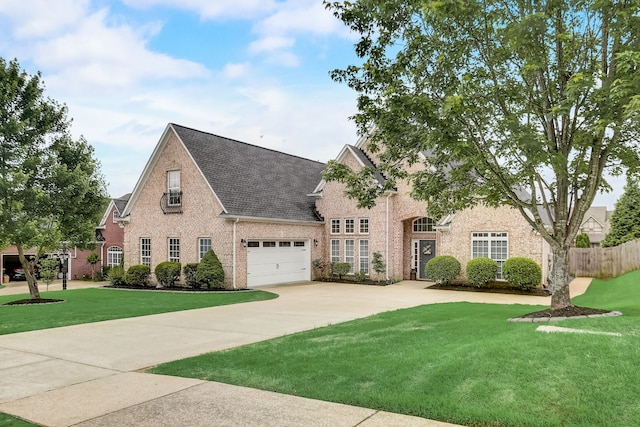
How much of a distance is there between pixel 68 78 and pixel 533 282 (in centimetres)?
1778

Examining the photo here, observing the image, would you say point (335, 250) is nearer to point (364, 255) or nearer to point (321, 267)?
point (321, 267)

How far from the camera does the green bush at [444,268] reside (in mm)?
20947

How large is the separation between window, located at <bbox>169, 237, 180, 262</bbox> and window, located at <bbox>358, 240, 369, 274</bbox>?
345 inches

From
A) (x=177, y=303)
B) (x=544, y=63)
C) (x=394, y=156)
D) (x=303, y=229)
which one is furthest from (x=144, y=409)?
(x=303, y=229)

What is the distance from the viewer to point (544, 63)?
29.9ft

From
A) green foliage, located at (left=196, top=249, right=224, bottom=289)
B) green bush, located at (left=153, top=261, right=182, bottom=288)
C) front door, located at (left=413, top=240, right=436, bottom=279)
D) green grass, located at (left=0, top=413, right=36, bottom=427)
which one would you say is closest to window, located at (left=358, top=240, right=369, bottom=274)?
front door, located at (left=413, top=240, right=436, bottom=279)

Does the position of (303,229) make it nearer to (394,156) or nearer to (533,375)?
(394,156)

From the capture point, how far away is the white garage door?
21750 mm

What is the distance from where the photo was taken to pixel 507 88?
9867mm

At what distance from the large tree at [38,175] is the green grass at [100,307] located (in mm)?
2332

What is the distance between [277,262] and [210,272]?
374 centimetres

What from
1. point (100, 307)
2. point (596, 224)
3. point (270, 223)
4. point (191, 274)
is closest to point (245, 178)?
point (270, 223)

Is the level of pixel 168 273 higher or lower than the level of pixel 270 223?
lower

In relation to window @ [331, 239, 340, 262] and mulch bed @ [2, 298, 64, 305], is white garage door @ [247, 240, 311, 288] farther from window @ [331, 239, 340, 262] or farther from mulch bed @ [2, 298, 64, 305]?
mulch bed @ [2, 298, 64, 305]
